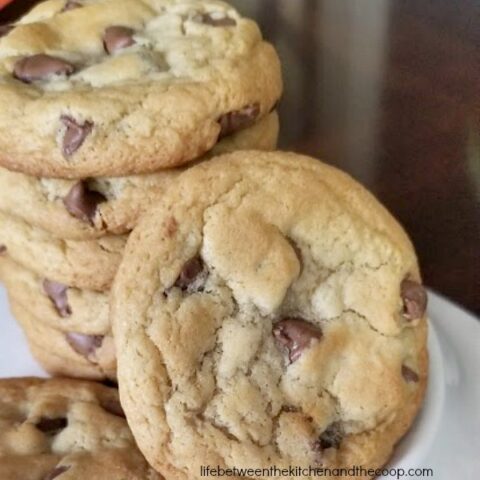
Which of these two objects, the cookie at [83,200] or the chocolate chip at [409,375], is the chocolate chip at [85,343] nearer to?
the cookie at [83,200]

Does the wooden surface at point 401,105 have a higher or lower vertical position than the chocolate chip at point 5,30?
lower

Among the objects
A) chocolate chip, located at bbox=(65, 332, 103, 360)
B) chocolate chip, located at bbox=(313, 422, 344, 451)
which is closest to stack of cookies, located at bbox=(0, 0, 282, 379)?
chocolate chip, located at bbox=(65, 332, 103, 360)

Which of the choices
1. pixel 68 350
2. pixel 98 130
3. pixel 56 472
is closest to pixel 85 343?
pixel 68 350

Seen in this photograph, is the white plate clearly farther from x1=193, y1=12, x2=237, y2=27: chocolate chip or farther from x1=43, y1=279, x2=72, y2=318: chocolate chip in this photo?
x1=193, y1=12, x2=237, y2=27: chocolate chip

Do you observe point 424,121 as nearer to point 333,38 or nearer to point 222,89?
point 333,38

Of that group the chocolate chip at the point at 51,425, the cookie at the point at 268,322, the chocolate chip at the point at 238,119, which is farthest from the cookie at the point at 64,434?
the chocolate chip at the point at 238,119

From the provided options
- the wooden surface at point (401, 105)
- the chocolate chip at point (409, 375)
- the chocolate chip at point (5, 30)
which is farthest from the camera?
the wooden surface at point (401, 105)

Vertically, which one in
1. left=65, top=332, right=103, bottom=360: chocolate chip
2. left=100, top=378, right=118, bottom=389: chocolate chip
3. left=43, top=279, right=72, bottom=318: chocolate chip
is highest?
left=43, top=279, right=72, bottom=318: chocolate chip

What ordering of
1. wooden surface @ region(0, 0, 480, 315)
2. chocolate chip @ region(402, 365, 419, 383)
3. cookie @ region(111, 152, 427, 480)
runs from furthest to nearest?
wooden surface @ region(0, 0, 480, 315)
chocolate chip @ region(402, 365, 419, 383)
cookie @ region(111, 152, 427, 480)
